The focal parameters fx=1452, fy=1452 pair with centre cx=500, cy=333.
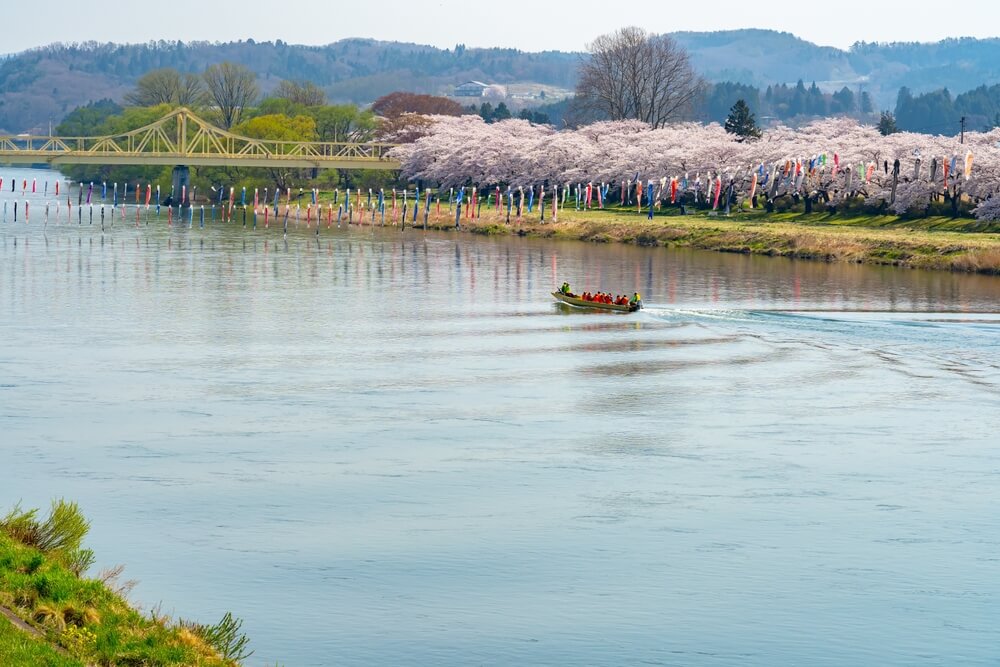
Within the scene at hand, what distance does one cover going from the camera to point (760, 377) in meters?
47.3

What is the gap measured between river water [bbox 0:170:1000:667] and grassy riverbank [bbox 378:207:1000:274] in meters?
22.4

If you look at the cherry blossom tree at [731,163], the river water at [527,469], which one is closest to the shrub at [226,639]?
the river water at [527,469]

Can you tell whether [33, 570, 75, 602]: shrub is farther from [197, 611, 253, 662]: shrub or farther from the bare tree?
the bare tree

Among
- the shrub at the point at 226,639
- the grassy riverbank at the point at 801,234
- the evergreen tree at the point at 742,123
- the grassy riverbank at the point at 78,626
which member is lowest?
the shrub at the point at 226,639

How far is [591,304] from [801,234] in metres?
38.3

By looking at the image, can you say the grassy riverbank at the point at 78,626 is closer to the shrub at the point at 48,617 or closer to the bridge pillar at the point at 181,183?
the shrub at the point at 48,617

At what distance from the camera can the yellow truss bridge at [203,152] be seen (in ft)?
522

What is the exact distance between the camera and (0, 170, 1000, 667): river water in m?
23.6

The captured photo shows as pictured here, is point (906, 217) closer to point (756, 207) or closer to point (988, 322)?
point (756, 207)

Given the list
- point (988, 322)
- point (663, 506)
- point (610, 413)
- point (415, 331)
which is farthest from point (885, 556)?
point (988, 322)

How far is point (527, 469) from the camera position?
3341cm

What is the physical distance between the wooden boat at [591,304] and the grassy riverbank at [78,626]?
1649 inches

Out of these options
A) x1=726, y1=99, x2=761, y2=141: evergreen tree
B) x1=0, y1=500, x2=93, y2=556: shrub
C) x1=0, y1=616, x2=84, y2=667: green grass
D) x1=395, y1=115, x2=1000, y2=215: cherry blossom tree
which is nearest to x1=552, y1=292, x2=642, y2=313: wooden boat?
x1=0, y1=500, x2=93, y2=556: shrub

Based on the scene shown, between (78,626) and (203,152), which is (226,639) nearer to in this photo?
(78,626)
